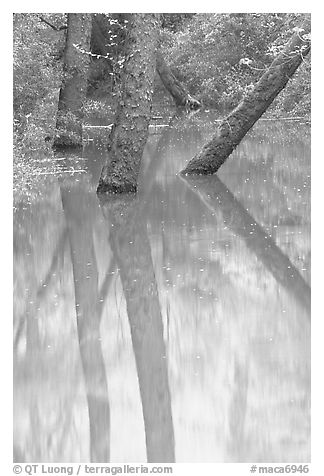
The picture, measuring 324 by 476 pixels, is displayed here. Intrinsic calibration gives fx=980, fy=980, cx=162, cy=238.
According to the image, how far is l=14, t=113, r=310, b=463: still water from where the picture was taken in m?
6.20

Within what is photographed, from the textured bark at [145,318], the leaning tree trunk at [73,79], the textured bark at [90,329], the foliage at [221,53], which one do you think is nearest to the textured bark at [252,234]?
the textured bark at [145,318]

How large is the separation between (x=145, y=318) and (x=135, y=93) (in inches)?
225

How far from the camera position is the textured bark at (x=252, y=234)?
30.3 ft

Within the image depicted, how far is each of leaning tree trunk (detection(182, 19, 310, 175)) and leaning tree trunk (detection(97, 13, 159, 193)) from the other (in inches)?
69.1

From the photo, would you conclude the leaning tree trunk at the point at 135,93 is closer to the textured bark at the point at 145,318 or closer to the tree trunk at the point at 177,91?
the textured bark at the point at 145,318

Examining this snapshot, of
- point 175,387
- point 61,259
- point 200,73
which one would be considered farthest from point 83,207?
point 200,73

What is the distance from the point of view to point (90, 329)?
821 cm

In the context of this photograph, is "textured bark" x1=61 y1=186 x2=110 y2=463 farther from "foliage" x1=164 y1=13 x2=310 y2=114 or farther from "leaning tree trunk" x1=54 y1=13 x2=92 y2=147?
"foliage" x1=164 y1=13 x2=310 y2=114

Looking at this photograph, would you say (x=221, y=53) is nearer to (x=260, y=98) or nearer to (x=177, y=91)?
(x=177, y=91)

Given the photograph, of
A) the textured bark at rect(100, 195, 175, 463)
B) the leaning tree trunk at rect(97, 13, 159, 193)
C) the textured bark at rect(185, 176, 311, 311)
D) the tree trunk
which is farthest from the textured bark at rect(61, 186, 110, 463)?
the tree trunk

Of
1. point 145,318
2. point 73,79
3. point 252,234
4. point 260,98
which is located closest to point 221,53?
point 73,79

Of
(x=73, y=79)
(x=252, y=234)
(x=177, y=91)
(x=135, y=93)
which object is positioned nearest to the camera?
(x=252, y=234)

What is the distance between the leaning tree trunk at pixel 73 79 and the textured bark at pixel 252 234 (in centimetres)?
566
